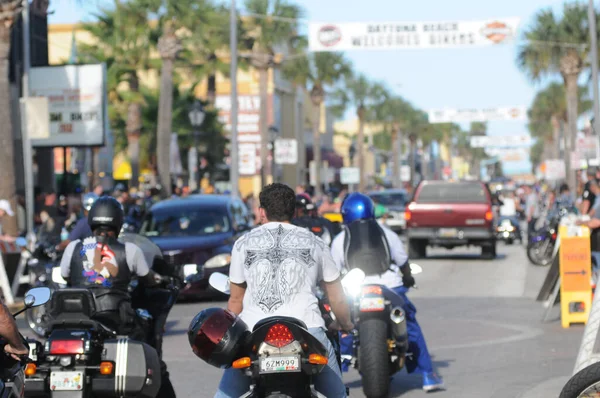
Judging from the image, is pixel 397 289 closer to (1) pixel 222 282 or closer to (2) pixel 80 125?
(1) pixel 222 282

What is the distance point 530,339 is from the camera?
14.2m

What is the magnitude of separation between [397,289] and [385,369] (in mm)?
783

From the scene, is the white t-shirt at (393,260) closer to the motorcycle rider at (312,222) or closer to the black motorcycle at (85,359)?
the black motorcycle at (85,359)

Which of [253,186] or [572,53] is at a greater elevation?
[572,53]

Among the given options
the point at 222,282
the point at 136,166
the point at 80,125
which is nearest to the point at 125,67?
the point at 136,166

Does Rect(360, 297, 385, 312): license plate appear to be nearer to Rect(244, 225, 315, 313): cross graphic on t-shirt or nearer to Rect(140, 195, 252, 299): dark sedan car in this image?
Rect(244, 225, 315, 313): cross graphic on t-shirt

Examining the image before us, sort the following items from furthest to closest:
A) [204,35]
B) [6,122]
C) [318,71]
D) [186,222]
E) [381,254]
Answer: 1. [318,71]
2. [204,35]
3. [6,122]
4. [186,222]
5. [381,254]

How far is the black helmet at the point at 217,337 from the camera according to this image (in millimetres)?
6039

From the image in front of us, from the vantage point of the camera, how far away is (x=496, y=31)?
38.1 metres

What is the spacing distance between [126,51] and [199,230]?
92.6 ft

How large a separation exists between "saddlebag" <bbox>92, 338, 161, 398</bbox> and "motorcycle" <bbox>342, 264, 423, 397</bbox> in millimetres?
2383

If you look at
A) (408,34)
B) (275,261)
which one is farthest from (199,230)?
(408,34)

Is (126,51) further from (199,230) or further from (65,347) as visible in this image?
(65,347)

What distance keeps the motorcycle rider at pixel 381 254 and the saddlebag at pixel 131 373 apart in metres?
2.98
